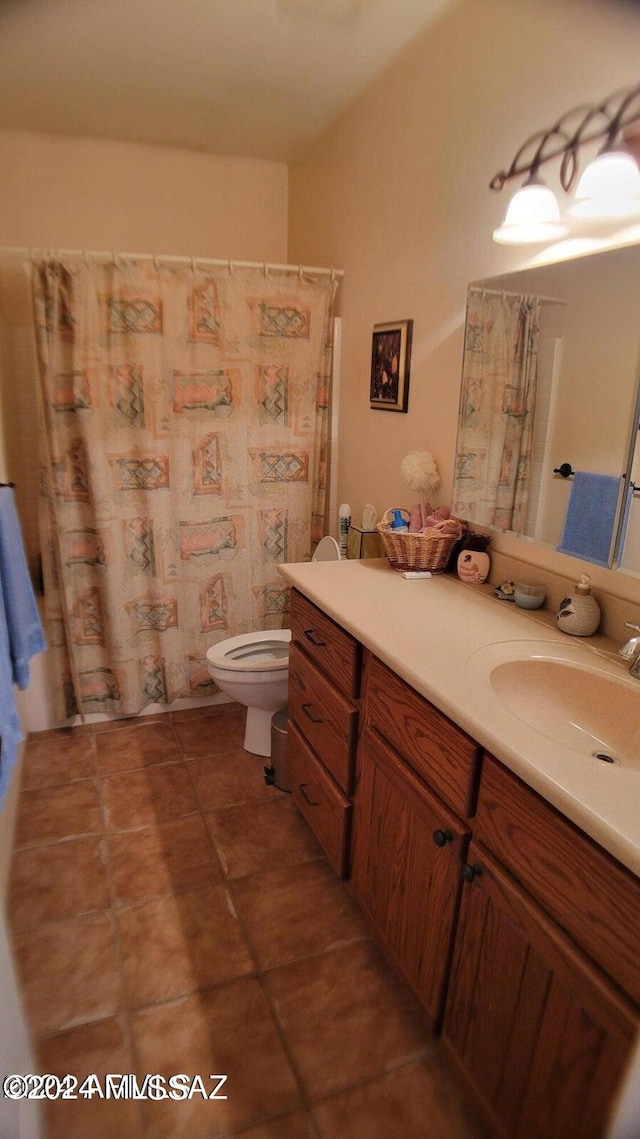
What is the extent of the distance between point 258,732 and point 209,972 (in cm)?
98

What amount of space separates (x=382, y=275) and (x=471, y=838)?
194 cm

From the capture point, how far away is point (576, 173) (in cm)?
141

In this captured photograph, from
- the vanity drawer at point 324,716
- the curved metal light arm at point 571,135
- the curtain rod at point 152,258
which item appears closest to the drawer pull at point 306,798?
the vanity drawer at point 324,716

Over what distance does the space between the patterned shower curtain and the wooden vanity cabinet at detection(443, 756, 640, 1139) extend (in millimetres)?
1777

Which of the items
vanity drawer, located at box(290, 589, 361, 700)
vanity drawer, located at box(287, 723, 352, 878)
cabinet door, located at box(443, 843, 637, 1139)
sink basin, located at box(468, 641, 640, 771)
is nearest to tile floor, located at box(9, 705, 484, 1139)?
vanity drawer, located at box(287, 723, 352, 878)

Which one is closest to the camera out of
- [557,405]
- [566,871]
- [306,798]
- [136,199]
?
[566,871]

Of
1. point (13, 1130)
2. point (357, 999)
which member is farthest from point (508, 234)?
point (13, 1130)

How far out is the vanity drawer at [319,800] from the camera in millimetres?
1669

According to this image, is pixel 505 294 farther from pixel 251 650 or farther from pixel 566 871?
pixel 251 650

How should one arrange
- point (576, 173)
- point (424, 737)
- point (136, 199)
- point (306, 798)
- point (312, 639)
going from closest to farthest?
point (424, 737), point (576, 173), point (312, 639), point (306, 798), point (136, 199)

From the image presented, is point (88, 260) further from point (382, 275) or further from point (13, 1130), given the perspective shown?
point (13, 1130)

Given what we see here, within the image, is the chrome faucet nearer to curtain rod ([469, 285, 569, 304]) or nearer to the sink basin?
the sink basin

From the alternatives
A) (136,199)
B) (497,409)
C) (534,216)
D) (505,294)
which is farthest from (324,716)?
(136,199)

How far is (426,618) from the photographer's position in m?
1.54
